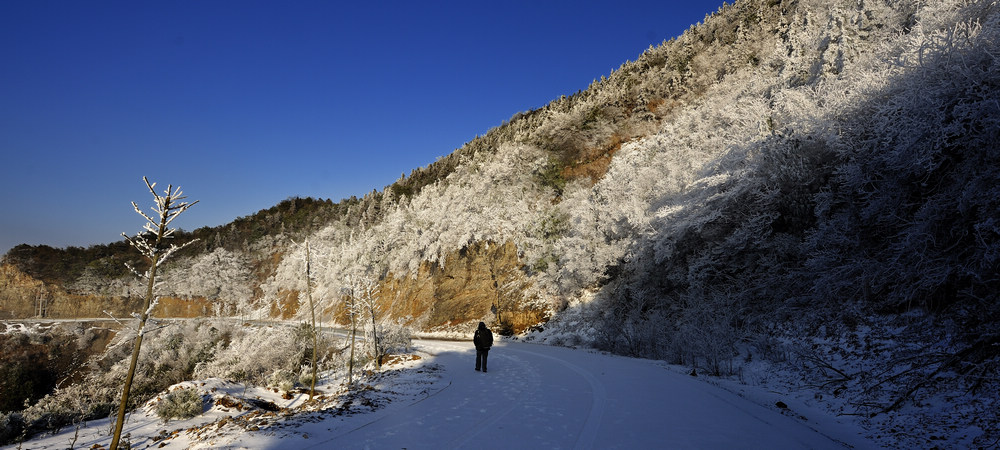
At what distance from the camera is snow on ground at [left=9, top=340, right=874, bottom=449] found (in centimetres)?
629

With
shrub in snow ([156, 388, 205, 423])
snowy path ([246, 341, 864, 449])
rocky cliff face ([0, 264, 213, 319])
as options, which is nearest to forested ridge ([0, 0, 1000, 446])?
snowy path ([246, 341, 864, 449])

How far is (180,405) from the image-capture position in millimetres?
13039

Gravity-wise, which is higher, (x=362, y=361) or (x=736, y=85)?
(x=736, y=85)

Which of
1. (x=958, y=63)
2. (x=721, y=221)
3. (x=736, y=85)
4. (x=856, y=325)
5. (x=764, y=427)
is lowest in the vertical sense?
(x=764, y=427)

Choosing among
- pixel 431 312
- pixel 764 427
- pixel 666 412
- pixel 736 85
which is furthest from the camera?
pixel 431 312

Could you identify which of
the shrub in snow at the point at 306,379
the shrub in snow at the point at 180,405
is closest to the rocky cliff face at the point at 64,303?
the shrub in snow at the point at 306,379

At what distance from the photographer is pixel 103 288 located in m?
76.1

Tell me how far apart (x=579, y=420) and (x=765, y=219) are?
13.7 meters

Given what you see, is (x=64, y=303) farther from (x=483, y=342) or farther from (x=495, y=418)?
(x=495, y=418)

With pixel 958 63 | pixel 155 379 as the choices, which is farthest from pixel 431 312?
pixel 958 63

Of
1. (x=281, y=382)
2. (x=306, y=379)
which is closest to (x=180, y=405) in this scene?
(x=281, y=382)

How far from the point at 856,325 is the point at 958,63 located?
669cm

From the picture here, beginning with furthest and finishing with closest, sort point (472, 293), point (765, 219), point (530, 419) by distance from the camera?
point (472, 293)
point (765, 219)
point (530, 419)

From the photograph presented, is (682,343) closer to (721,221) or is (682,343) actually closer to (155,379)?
(721,221)
